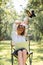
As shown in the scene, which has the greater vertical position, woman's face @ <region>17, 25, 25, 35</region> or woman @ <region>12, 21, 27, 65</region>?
woman's face @ <region>17, 25, 25, 35</region>

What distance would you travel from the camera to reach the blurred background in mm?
1894

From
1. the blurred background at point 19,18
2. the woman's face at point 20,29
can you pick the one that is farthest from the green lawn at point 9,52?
the woman's face at point 20,29

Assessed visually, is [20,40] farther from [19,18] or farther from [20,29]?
[19,18]

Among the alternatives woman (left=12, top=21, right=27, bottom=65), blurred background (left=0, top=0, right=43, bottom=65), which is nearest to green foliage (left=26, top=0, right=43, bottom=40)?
blurred background (left=0, top=0, right=43, bottom=65)

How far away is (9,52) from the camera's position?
1.89 m

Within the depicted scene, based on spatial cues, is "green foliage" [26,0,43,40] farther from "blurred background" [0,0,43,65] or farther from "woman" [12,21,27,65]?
"woman" [12,21,27,65]

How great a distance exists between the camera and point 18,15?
1921 mm

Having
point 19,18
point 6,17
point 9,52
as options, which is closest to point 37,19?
point 19,18

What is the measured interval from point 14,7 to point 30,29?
0.83 feet

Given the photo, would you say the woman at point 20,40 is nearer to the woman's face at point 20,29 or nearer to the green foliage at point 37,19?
the woman's face at point 20,29

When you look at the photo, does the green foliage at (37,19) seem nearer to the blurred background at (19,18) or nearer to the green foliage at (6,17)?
the blurred background at (19,18)

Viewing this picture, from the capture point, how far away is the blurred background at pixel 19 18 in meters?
1.89

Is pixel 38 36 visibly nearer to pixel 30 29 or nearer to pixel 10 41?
pixel 30 29

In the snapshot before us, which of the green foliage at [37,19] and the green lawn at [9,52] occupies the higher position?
the green foliage at [37,19]
